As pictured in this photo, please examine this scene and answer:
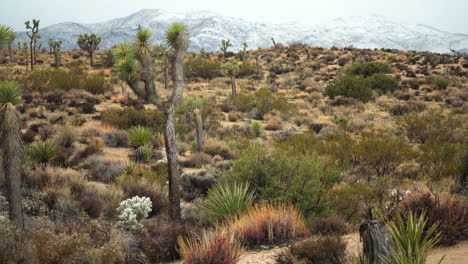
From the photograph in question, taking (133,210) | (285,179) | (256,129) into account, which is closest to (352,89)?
(256,129)

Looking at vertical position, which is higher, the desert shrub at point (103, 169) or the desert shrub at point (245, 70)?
the desert shrub at point (245, 70)

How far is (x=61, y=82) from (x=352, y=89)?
2218 cm

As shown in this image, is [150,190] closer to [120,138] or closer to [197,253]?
[197,253]

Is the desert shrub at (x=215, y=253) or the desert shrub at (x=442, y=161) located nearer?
the desert shrub at (x=215, y=253)

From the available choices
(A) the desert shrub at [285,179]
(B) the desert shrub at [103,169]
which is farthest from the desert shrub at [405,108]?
(B) the desert shrub at [103,169]

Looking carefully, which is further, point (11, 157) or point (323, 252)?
point (11, 157)

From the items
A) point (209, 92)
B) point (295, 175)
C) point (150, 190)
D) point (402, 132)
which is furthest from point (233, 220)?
point (209, 92)

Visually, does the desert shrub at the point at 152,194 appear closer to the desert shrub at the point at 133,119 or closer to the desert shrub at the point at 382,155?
the desert shrub at the point at 382,155

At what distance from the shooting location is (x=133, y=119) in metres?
19.8

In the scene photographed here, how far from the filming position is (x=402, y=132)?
722 inches

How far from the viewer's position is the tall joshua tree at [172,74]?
854 cm

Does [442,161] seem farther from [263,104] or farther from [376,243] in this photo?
[263,104]

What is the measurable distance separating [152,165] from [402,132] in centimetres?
1215

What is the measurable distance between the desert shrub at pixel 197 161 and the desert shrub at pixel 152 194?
439 centimetres
